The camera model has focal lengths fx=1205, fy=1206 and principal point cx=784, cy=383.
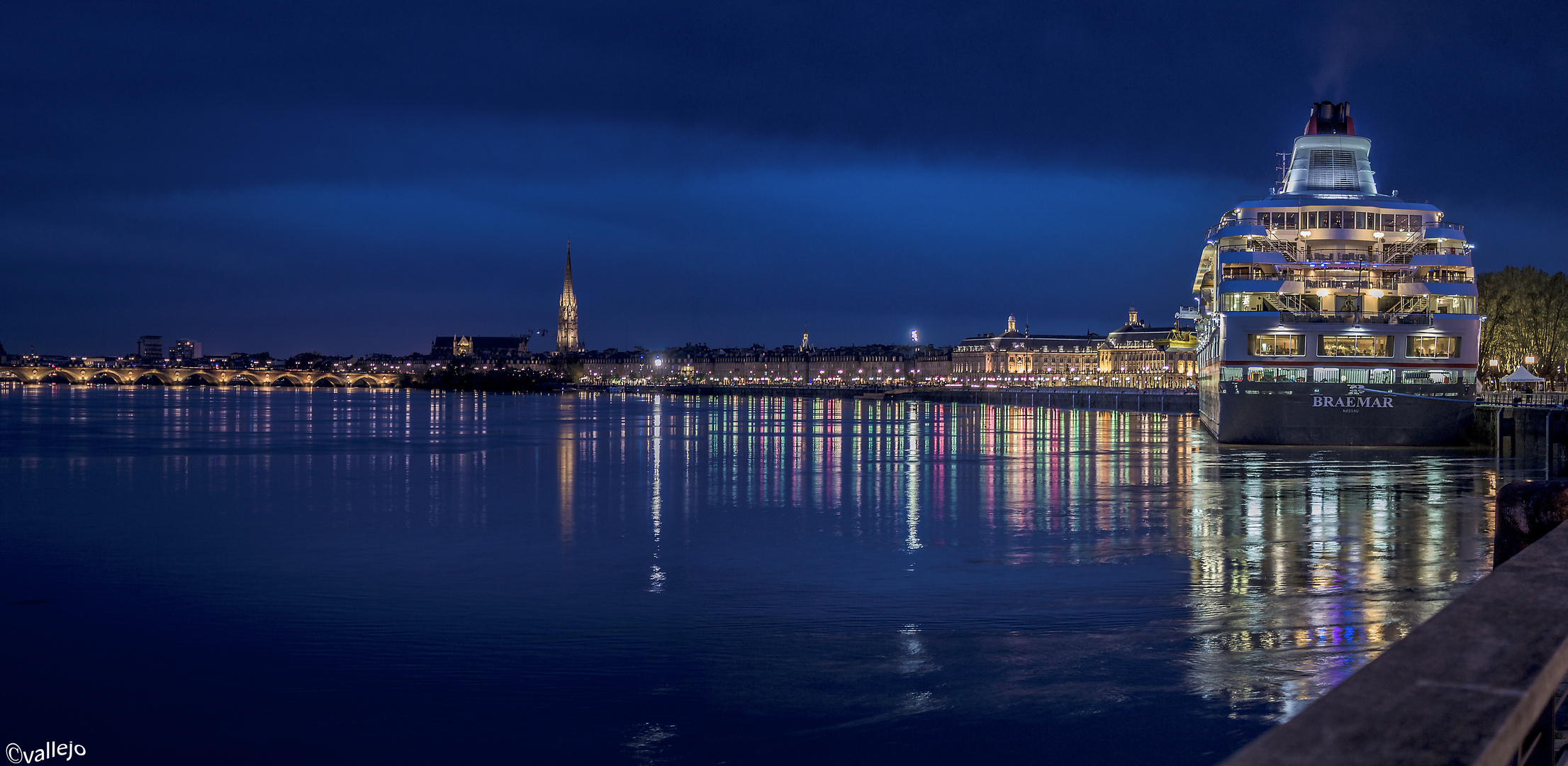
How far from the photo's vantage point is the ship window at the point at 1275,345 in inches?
1853

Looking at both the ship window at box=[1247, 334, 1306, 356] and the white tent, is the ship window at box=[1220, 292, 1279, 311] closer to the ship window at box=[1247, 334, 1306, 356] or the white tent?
the ship window at box=[1247, 334, 1306, 356]

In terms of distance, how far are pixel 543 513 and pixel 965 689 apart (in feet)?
58.6

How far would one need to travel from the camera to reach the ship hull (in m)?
46.8

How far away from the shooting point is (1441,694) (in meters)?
3.51

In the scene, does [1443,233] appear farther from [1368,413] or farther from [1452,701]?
[1452,701]

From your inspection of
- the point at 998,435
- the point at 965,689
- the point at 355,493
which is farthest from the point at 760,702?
the point at 998,435

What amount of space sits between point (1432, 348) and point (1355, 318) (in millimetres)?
3235

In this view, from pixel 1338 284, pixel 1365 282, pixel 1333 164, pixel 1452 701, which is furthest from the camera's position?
pixel 1333 164

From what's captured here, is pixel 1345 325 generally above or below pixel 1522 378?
above

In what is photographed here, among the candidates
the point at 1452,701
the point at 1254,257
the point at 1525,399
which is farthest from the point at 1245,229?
the point at 1452,701

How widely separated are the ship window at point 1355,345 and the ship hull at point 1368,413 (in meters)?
1.28

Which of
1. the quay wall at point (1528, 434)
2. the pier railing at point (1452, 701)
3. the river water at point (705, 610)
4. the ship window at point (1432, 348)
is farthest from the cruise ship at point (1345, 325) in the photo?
the pier railing at point (1452, 701)

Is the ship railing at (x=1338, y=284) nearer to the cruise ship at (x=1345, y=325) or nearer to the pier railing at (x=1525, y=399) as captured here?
the cruise ship at (x=1345, y=325)

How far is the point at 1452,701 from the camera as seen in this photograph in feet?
11.4
